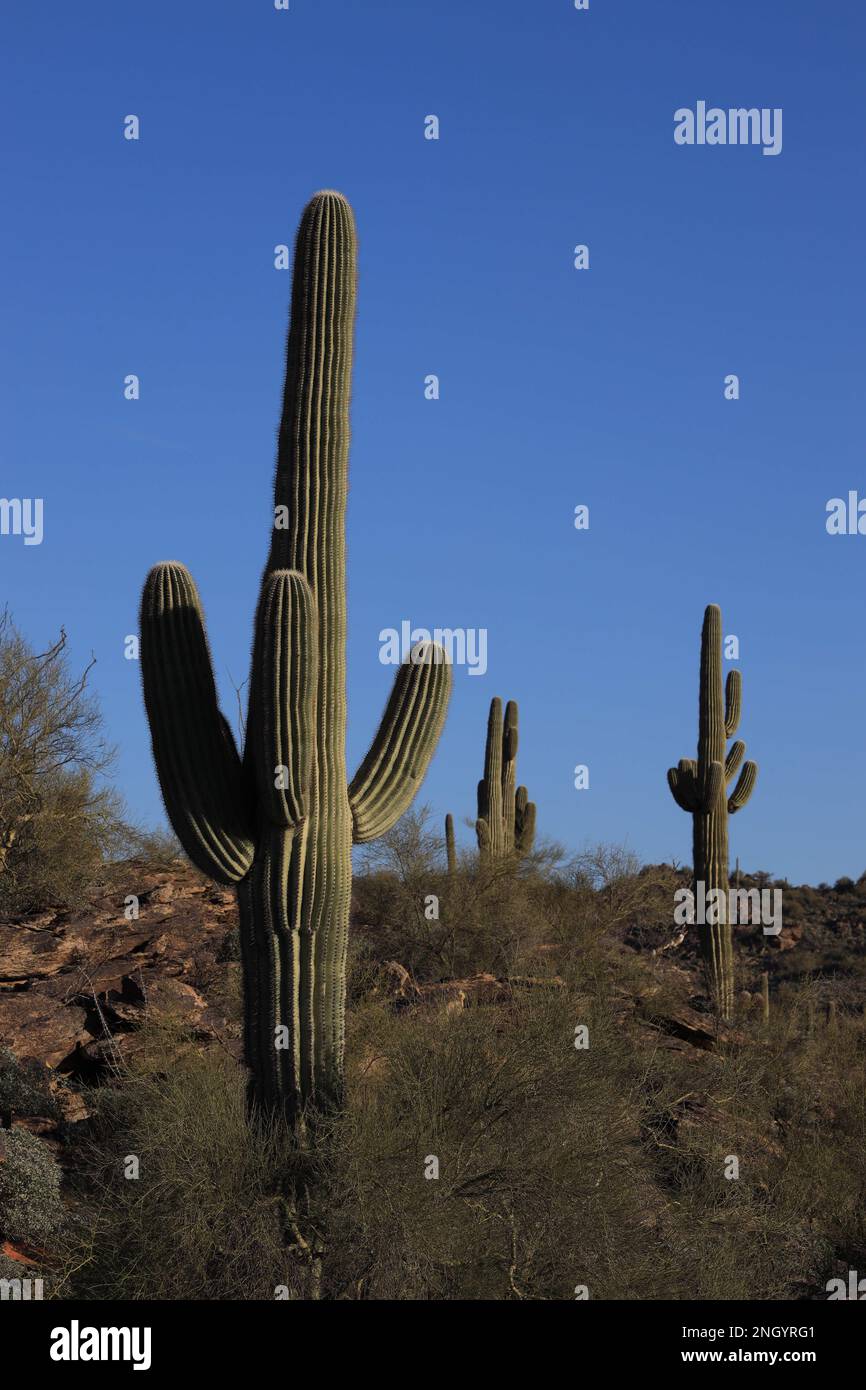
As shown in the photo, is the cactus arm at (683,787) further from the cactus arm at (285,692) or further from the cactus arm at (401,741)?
the cactus arm at (285,692)

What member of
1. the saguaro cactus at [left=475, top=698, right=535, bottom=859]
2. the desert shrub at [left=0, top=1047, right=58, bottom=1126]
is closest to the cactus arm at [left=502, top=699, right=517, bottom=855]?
the saguaro cactus at [left=475, top=698, right=535, bottom=859]

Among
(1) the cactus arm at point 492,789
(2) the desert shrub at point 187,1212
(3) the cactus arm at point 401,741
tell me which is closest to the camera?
(2) the desert shrub at point 187,1212

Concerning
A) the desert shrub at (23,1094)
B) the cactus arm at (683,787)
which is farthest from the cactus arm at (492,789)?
the desert shrub at (23,1094)

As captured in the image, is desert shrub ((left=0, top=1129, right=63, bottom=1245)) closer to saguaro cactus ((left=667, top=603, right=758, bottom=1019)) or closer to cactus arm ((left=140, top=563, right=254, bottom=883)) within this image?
cactus arm ((left=140, top=563, right=254, bottom=883))

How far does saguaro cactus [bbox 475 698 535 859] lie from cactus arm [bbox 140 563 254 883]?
13.4m

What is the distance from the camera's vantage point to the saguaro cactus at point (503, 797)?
80.1 ft

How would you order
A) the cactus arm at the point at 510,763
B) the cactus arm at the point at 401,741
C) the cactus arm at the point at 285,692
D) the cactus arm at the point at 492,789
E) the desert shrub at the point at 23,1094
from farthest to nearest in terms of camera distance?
the cactus arm at the point at 510,763, the cactus arm at the point at 492,789, the desert shrub at the point at 23,1094, the cactus arm at the point at 401,741, the cactus arm at the point at 285,692

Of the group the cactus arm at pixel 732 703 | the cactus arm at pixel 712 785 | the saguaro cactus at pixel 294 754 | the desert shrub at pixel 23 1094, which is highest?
the cactus arm at pixel 732 703

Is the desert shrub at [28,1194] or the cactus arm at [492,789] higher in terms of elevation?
the cactus arm at [492,789]

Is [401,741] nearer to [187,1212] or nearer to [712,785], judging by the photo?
[187,1212]
